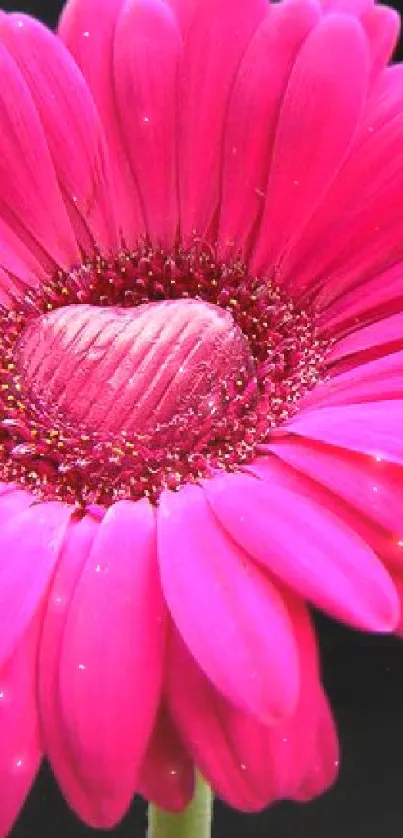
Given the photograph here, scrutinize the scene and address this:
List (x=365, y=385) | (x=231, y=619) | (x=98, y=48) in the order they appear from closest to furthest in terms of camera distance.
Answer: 1. (x=231, y=619)
2. (x=365, y=385)
3. (x=98, y=48)

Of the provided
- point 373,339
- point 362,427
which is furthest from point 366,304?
point 362,427

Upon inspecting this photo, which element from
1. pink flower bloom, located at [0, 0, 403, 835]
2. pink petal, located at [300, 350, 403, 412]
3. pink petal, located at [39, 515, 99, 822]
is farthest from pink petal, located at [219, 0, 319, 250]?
pink petal, located at [39, 515, 99, 822]

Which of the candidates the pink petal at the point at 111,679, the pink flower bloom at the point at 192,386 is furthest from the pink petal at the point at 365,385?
the pink petal at the point at 111,679

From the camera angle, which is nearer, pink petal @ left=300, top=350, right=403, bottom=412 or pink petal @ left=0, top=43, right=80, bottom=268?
pink petal @ left=300, top=350, right=403, bottom=412

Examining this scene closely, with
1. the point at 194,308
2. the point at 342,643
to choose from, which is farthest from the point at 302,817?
the point at 194,308

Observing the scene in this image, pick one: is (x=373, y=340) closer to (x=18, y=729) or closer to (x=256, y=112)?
(x=256, y=112)

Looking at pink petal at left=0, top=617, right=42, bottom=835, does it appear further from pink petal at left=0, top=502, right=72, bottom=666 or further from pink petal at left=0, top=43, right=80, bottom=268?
pink petal at left=0, top=43, right=80, bottom=268

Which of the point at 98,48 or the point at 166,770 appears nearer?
the point at 166,770
